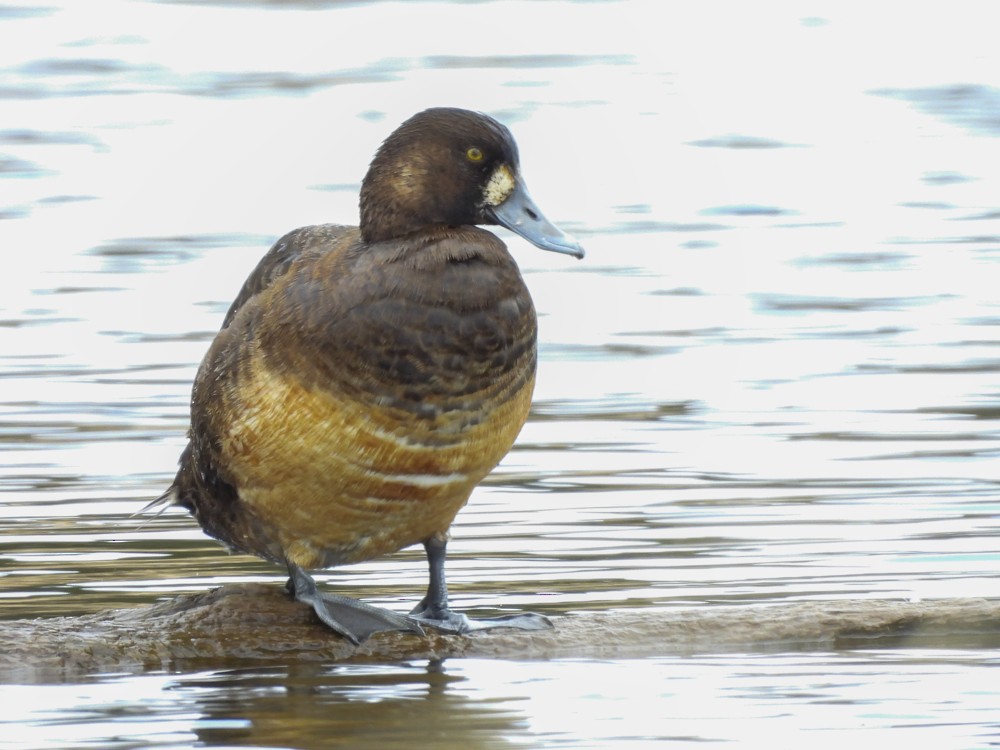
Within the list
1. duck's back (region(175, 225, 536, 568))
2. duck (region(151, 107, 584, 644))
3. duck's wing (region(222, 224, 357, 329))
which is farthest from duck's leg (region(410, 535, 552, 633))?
duck's wing (region(222, 224, 357, 329))

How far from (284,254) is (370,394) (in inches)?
29.1

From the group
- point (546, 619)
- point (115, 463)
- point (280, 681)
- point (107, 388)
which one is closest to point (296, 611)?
point (280, 681)

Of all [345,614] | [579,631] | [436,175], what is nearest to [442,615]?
[345,614]

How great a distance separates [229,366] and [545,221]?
1.01 meters

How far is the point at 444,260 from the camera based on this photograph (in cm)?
646

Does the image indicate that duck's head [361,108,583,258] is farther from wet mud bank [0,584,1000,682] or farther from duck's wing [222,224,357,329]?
wet mud bank [0,584,1000,682]

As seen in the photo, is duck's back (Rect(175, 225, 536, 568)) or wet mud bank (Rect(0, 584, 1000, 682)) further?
wet mud bank (Rect(0, 584, 1000, 682))

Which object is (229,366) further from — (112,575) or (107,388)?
(107,388)

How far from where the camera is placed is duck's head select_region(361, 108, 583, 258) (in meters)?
6.61

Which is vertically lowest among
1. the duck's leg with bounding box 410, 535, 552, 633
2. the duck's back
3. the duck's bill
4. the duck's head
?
the duck's leg with bounding box 410, 535, 552, 633

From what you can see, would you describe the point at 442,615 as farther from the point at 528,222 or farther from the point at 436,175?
the point at 436,175

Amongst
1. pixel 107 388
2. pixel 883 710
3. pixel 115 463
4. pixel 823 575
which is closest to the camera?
pixel 883 710

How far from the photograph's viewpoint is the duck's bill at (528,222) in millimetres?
6797

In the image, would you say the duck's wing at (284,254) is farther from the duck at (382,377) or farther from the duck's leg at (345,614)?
the duck's leg at (345,614)
